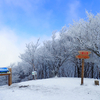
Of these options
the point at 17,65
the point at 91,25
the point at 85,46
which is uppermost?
the point at 91,25

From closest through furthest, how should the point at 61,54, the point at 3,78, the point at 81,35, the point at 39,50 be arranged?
the point at 81,35
the point at 61,54
the point at 39,50
the point at 3,78

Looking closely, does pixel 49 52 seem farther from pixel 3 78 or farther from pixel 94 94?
pixel 3 78

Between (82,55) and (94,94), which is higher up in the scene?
(82,55)

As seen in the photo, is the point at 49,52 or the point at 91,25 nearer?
the point at 91,25

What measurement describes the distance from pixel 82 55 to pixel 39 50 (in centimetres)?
1414

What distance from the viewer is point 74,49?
621 inches

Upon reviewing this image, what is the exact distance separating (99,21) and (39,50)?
13054mm

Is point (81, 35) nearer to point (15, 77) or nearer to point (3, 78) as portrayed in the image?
point (15, 77)

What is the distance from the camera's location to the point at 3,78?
27.1 meters

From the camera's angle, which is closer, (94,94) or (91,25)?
(94,94)

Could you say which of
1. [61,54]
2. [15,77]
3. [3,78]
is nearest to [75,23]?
[61,54]

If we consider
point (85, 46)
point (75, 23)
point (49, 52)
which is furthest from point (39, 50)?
point (85, 46)

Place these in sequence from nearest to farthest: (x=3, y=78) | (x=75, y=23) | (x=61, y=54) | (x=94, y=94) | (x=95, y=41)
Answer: (x=94, y=94) → (x=95, y=41) → (x=75, y=23) → (x=61, y=54) → (x=3, y=78)

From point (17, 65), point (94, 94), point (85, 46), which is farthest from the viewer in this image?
point (17, 65)
